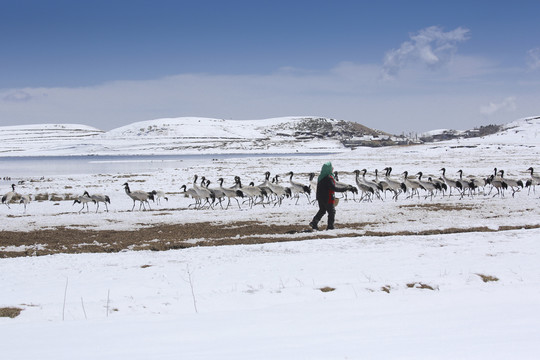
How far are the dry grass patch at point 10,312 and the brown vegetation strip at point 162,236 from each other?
194 inches

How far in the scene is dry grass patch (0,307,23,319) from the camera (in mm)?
7164

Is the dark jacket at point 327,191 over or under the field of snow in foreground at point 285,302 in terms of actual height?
over

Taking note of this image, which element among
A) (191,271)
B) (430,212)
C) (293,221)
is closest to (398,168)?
(430,212)

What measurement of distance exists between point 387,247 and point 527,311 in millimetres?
4996

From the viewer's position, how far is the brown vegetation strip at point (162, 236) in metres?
12.9

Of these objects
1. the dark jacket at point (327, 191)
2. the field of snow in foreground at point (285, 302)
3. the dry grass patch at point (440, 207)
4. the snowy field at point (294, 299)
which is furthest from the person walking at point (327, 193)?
the dry grass patch at point (440, 207)

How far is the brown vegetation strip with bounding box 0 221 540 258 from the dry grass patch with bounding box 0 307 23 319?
16.1ft

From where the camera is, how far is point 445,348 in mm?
5086

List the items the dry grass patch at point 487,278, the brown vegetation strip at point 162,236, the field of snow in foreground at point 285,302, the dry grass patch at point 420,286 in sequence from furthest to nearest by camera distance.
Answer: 1. the brown vegetation strip at point 162,236
2. the dry grass patch at point 487,278
3. the dry grass patch at point 420,286
4. the field of snow in foreground at point 285,302

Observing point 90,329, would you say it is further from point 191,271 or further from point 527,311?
point 527,311

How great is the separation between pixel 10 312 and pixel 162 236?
778cm

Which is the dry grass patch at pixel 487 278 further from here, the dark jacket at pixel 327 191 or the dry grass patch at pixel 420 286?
the dark jacket at pixel 327 191

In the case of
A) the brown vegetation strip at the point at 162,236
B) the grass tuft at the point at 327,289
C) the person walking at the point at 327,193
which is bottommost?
the brown vegetation strip at the point at 162,236

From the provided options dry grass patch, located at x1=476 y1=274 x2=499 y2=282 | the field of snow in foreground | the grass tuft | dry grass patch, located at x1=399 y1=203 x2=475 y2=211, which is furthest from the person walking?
dry grass patch, located at x1=399 y1=203 x2=475 y2=211
